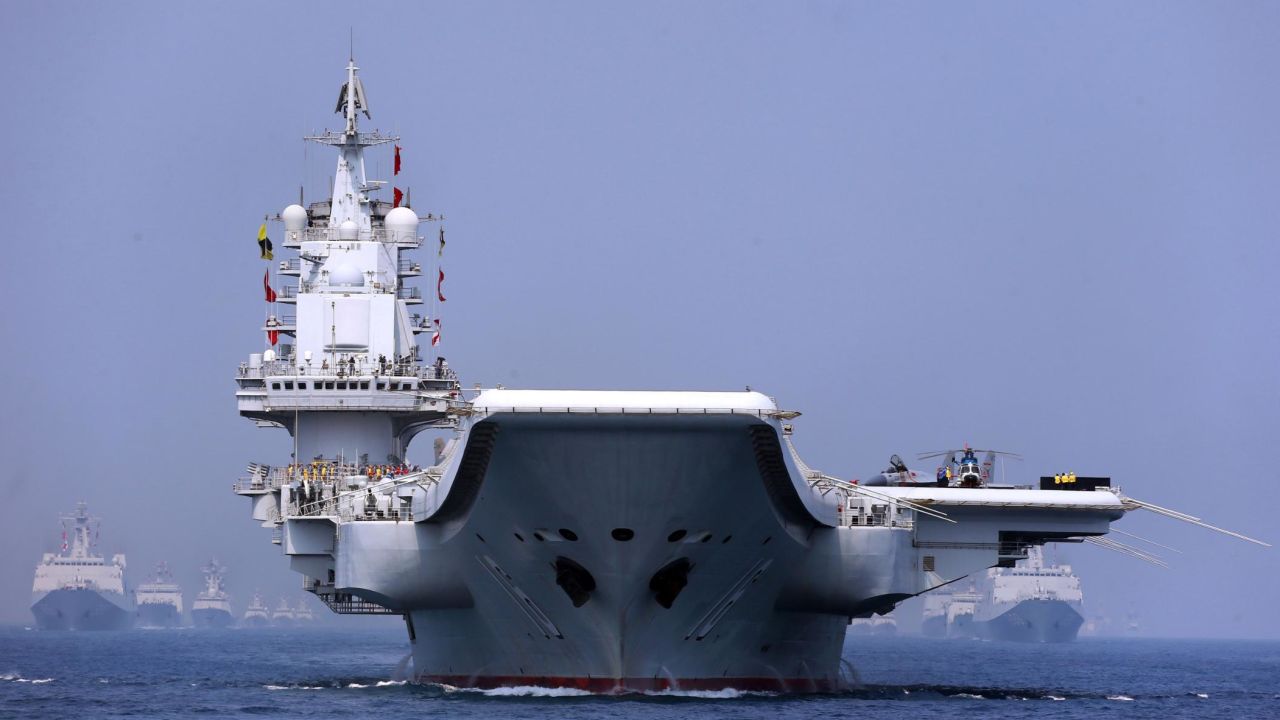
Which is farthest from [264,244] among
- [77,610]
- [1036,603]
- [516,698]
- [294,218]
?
[77,610]

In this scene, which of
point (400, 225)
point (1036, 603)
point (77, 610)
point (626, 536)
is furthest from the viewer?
point (77, 610)

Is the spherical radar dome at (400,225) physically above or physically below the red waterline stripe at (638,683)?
above

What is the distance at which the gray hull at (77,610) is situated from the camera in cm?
17225

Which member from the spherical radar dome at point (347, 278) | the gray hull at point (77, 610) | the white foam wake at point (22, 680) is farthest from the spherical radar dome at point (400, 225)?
the gray hull at point (77, 610)

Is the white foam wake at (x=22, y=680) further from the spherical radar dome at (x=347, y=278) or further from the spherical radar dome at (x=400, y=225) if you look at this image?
the spherical radar dome at (x=400, y=225)

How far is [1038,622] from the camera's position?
506ft

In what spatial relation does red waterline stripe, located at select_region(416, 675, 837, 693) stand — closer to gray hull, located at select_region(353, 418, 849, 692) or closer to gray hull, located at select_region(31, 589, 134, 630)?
gray hull, located at select_region(353, 418, 849, 692)

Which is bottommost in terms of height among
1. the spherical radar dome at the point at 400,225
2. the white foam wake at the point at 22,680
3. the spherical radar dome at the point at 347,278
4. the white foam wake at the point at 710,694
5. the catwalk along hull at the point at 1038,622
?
the catwalk along hull at the point at 1038,622

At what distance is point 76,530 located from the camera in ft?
574

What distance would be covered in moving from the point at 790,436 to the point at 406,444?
56.9 ft

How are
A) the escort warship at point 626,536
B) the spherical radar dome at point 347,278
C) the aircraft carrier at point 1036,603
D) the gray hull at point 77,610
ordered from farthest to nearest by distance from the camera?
the gray hull at point 77,610 < the aircraft carrier at point 1036,603 < the spherical radar dome at point 347,278 < the escort warship at point 626,536

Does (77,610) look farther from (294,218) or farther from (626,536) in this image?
(626,536)

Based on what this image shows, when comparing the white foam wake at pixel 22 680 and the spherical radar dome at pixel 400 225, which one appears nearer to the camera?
the white foam wake at pixel 22 680

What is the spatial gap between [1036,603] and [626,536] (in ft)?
405
